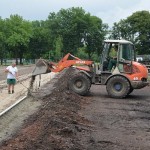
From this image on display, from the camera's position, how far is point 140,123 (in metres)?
14.7

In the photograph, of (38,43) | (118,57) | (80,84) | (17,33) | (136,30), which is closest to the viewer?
(118,57)

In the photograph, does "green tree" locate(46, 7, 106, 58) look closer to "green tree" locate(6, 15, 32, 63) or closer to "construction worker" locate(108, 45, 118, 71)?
"green tree" locate(6, 15, 32, 63)

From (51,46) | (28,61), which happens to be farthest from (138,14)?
(28,61)

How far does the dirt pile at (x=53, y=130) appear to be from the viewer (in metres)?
10.3

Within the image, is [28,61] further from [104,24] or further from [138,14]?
[138,14]

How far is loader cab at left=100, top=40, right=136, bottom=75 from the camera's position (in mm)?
22925

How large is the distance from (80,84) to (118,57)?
7.63 feet

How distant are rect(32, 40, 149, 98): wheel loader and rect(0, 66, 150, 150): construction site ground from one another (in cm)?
183

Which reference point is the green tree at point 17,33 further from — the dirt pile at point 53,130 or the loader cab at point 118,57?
the dirt pile at point 53,130

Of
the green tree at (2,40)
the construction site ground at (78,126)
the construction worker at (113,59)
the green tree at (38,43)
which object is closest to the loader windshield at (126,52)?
A: the construction worker at (113,59)

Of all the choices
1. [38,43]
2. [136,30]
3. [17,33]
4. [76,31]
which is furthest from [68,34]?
[136,30]

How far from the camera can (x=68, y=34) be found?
351 ft

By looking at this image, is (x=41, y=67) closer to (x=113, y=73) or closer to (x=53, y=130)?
(x=113, y=73)

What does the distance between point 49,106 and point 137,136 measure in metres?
5.84
